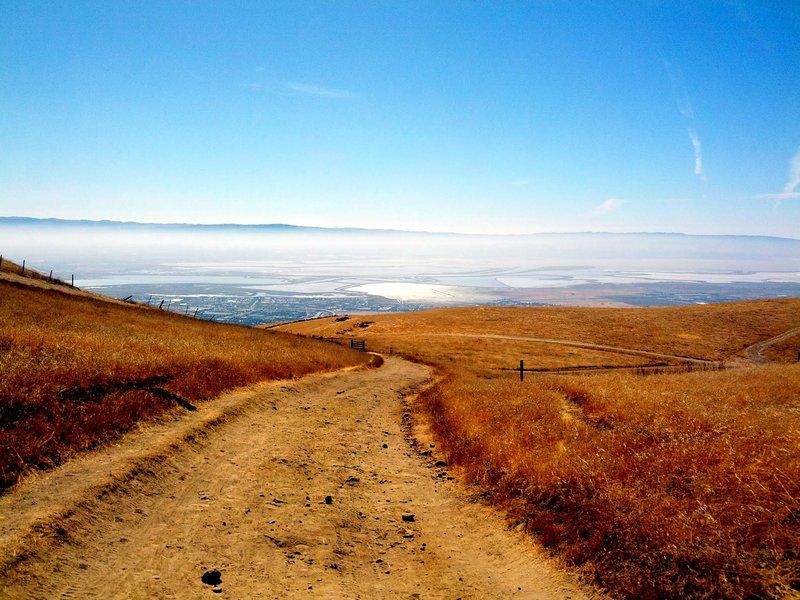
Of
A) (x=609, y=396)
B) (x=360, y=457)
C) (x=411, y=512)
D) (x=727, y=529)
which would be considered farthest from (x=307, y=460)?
(x=609, y=396)

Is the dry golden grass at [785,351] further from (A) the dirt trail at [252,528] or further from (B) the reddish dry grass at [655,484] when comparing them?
(A) the dirt trail at [252,528]

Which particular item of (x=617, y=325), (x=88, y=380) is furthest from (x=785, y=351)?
(x=88, y=380)

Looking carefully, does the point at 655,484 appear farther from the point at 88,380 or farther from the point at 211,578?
the point at 88,380

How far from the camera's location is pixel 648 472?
9.20 metres

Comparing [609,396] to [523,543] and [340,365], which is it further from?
[340,365]

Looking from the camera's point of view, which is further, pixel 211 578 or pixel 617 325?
pixel 617 325

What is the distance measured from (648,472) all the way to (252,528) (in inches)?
305

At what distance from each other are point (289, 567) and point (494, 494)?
4.92m

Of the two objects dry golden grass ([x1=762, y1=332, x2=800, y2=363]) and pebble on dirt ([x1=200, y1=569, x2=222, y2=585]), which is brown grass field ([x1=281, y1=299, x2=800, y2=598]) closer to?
pebble on dirt ([x1=200, y1=569, x2=222, y2=585])

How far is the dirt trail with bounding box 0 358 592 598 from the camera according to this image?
675 cm

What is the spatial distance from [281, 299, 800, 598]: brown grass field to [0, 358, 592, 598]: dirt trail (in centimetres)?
89

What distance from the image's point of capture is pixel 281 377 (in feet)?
74.0

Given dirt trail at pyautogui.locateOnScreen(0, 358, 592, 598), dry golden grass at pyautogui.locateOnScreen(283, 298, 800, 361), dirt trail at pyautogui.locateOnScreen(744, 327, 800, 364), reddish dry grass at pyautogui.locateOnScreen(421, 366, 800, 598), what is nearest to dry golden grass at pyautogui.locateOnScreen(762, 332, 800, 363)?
dirt trail at pyautogui.locateOnScreen(744, 327, 800, 364)

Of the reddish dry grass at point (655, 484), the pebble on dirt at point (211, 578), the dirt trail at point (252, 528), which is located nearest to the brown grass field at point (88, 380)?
the dirt trail at point (252, 528)
